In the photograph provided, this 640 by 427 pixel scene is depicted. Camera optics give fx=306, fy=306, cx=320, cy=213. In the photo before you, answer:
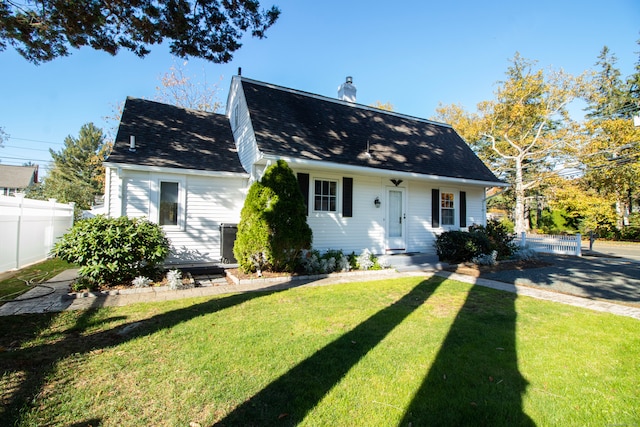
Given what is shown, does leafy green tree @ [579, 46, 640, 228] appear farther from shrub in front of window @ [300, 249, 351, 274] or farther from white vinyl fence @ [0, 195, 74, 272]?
white vinyl fence @ [0, 195, 74, 272]

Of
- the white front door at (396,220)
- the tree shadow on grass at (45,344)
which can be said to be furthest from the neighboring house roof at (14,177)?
the white front door at (396,220)

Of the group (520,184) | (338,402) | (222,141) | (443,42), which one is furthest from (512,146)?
(338,402)

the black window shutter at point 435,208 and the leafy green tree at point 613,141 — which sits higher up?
the leafy green tree at point 613,141

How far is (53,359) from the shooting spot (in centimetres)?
302

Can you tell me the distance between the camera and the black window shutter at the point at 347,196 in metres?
9.44

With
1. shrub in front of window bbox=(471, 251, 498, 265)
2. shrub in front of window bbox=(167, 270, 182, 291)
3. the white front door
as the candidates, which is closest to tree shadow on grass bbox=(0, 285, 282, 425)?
shrub in front of window bbox=(167, 270, 182, 291)

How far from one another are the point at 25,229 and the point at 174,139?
455cm

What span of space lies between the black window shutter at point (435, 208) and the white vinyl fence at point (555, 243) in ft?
14.6

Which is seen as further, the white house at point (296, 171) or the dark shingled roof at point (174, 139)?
the dark shingled roof at point (174, 139)

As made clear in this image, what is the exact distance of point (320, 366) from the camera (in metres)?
2.89

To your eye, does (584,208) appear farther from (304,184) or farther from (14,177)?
(14,177)

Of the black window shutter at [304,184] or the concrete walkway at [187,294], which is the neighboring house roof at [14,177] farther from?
the black window shutter at [304,184]

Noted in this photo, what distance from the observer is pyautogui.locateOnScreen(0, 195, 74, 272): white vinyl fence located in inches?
286

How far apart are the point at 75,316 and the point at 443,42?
44.2ft
